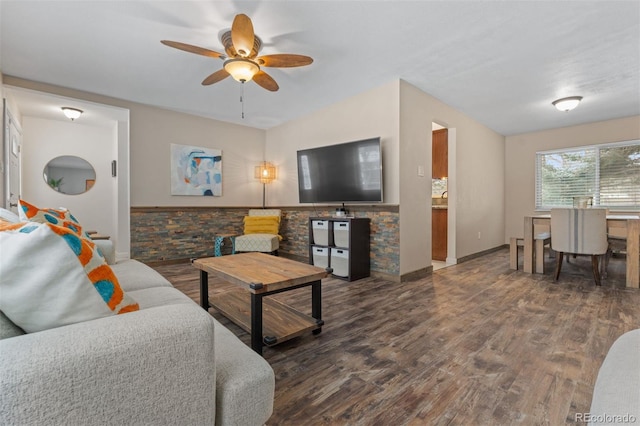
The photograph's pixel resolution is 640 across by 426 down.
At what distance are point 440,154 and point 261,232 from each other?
3463 mm

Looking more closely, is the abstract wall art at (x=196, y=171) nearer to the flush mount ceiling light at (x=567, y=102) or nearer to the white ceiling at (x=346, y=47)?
the white ceiling at (x=346, y=47)

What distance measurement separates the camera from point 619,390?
681 millimetres

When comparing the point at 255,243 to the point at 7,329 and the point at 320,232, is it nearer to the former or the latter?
the point at 320,232

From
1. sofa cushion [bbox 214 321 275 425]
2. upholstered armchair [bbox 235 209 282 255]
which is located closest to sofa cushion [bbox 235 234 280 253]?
upholstered armchair [bbox 235 209 282 255]

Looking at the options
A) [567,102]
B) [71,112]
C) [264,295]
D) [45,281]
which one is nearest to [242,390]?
[45,281]

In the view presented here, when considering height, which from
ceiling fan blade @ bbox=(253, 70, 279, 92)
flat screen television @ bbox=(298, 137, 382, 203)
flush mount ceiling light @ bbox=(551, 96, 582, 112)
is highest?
flush mount ceiling light @ bbox=(551, 96, 582, 112)

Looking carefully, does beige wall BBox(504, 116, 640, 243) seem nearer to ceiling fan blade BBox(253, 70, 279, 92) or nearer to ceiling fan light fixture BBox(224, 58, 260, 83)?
ceiling fan blade BBox(253, 70, 279, 92)

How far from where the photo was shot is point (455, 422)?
48.9 inches

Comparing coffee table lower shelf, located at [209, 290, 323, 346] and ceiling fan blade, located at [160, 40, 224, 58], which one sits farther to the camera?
ceiling fan blade, located at [160, 40, 224, 58]

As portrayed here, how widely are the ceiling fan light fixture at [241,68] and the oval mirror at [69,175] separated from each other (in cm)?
399

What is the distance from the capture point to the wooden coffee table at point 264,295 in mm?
1735

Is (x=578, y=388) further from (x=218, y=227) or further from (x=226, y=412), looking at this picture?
(x=218, y=227)

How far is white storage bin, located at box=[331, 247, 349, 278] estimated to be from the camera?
3617mm

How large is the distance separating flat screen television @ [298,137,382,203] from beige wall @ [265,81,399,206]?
0.16 m
